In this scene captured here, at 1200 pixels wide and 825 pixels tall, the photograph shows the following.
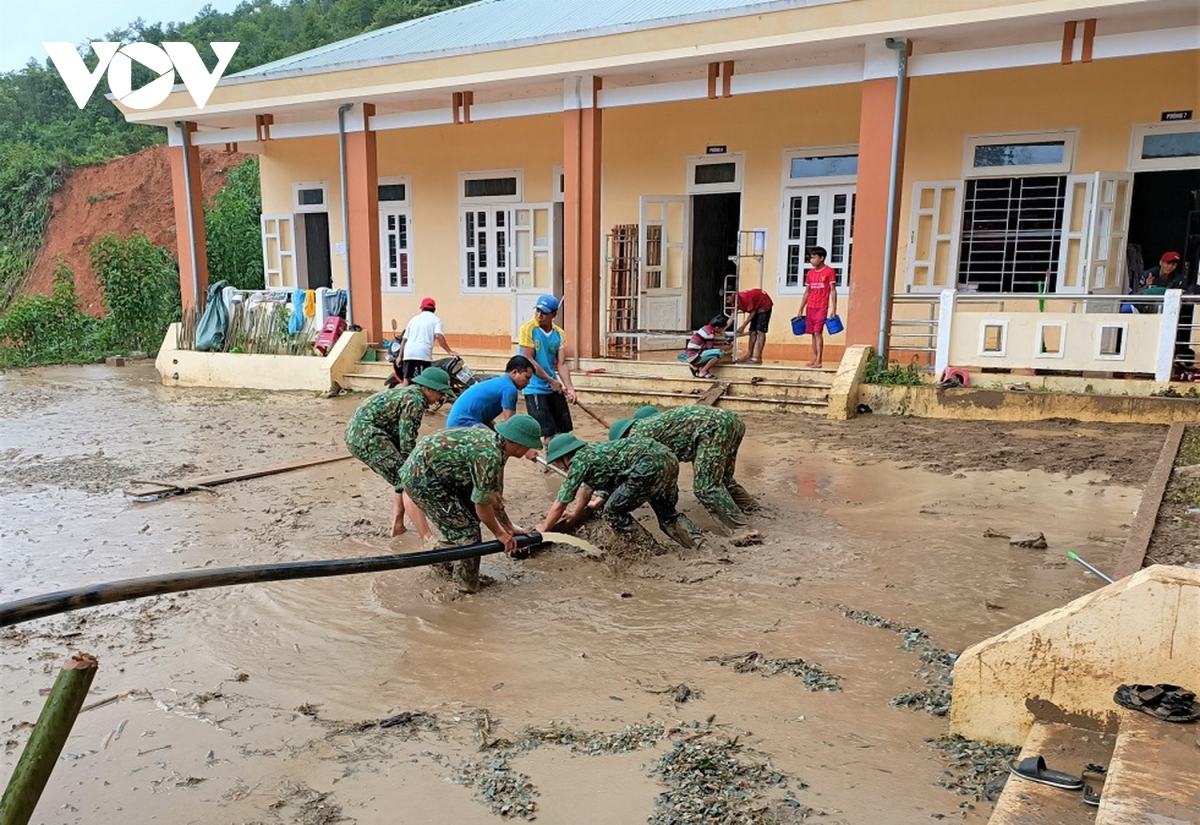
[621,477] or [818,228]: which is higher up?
[818,228]

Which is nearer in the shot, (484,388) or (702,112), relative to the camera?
(484,388)

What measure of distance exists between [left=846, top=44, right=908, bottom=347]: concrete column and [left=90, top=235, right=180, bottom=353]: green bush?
13.1 meters

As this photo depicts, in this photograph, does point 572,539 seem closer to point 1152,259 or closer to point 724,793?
point 724,793

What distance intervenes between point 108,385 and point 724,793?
13.1m

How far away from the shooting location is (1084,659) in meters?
2.91

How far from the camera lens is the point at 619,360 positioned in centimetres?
1090

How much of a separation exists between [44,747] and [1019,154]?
11.1 m

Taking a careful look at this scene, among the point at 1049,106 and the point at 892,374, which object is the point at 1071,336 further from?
the point at 1049,106

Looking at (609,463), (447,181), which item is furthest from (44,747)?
(447,181)

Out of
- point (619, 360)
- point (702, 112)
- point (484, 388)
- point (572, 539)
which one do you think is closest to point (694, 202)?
point (702, 112)

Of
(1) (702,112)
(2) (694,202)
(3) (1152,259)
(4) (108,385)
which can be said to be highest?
(1) (702,112)

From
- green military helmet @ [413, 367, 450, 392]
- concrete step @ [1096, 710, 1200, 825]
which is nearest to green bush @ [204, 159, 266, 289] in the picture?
green military helmet @ [413, 367, 450, 392]

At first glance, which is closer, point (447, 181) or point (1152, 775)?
point (1152, 775)

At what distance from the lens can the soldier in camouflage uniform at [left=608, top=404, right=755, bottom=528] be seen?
5.61m
